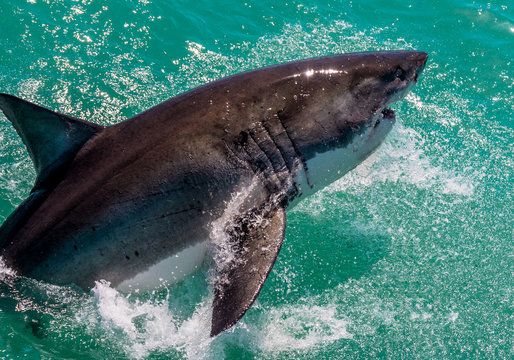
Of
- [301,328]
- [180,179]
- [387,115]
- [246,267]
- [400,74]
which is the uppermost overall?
[400,74]

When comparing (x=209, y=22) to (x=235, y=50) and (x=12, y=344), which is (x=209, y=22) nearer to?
(x=235, y=50)

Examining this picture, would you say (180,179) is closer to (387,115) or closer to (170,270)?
(170,270)

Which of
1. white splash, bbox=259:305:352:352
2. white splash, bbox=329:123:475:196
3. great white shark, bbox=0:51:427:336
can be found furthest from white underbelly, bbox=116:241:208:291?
white splash, bbox=329:123:475:196

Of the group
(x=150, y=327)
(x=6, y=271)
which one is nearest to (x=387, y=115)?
Answer: (x=150, y=327)

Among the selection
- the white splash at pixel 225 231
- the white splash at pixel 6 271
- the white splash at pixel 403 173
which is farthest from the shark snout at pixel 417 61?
the white splash at pixel 6 271

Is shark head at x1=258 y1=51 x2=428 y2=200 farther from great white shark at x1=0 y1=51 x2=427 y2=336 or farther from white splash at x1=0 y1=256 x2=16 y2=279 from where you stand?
white splash at x1=0 y1=256 x2=16 y2=279

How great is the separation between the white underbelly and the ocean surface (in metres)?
0.11

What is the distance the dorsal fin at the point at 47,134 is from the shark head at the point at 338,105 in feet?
4.80

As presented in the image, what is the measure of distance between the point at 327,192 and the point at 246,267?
2.36 meters

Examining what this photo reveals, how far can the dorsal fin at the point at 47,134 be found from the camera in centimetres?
379

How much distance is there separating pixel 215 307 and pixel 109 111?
3.71 metres

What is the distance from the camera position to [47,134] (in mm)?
3826

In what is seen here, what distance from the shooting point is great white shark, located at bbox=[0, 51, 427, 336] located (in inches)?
147

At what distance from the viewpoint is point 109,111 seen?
21.4ft
